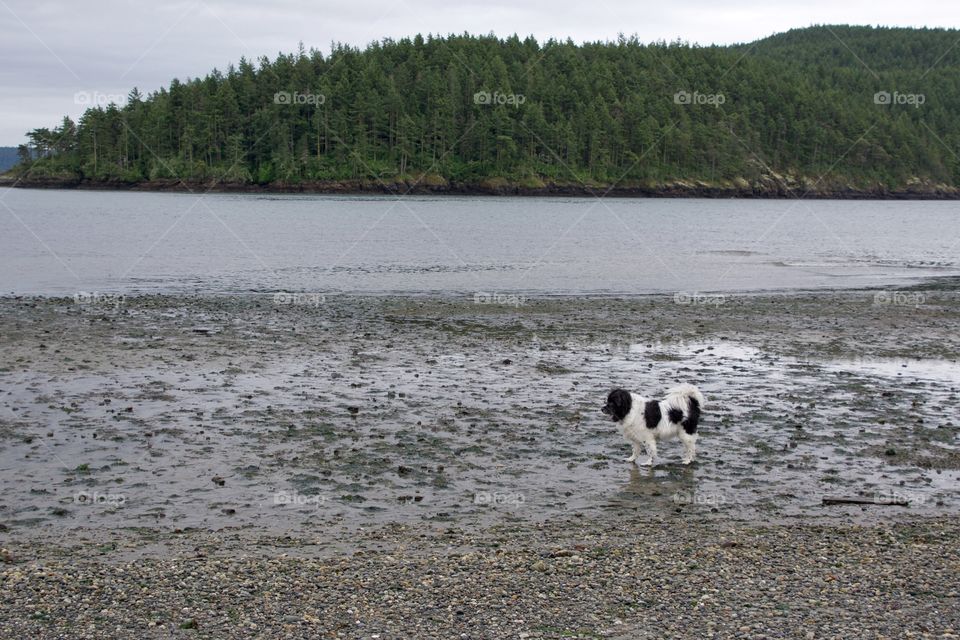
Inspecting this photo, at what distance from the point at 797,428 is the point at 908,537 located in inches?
197

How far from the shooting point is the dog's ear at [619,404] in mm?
13055

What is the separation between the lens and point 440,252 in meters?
56.3

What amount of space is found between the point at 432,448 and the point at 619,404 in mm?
2822

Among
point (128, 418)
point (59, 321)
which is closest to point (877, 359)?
point (128, 418)

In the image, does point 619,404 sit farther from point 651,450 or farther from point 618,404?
point 651,450

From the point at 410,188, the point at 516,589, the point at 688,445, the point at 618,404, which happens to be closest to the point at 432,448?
the point at 618,404

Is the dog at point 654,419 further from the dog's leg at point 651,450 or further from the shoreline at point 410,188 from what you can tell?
the shoreline at point 410,188

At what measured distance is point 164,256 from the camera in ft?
168

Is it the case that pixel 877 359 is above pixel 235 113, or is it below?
below

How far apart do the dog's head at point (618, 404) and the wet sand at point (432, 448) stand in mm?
734

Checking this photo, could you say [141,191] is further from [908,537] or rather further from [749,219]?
[908,537]

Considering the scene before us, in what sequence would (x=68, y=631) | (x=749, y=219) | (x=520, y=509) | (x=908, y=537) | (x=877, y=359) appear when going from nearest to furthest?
1. (x=68, y=631)
2. (x=908, y=537)
3. (x=520, y=509)
4. (x=877, y=359)
5. (x=749, y=219)

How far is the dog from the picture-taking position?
42.9 ft

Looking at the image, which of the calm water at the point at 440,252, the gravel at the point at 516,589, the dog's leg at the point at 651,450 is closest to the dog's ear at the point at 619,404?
the dog's leg at the point at 651,450
